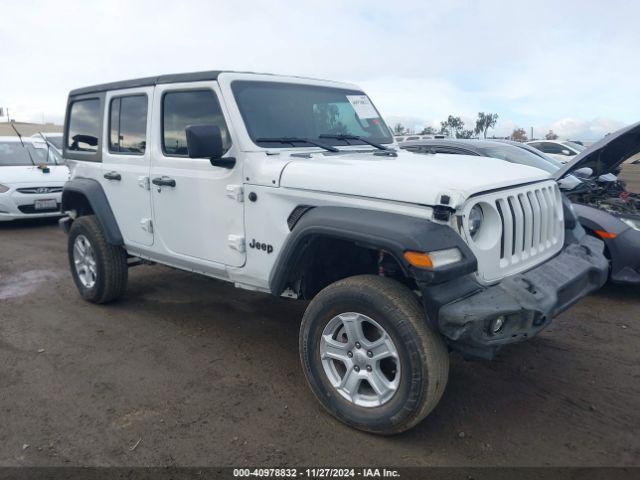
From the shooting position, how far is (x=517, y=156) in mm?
7094

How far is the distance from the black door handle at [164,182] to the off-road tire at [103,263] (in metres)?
1.09

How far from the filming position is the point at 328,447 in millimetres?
2961

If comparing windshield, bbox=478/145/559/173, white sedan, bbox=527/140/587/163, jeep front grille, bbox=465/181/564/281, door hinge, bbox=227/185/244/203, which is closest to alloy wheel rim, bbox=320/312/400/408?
jeep front grille, bbox=465/181/564/281

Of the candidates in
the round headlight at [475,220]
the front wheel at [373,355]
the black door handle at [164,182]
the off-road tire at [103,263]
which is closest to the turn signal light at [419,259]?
the front wheel at [373,355]

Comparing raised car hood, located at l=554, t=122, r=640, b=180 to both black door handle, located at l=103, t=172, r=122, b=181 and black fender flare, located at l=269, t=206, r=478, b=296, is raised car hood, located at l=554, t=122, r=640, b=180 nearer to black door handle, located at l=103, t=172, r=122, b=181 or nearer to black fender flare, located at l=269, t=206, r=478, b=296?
black fender flare, located at l=269, t=206, r=478, b=296

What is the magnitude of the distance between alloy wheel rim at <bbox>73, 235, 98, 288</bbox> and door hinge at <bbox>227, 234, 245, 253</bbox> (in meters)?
2.07

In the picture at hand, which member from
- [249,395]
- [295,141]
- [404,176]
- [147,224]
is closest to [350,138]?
[295,141]

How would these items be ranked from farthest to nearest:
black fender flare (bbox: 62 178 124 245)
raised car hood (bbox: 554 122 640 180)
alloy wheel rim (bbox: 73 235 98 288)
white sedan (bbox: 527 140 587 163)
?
white sedan (bbox: 527 140 587 163) < alloy wheel rim (bbox: 73 235 98 288) < black fender flare (bbox: 62 178 124 245) < raised car hood (bbox: 554 122 640 180)

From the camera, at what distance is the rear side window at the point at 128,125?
4465mm

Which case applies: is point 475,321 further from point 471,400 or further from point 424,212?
point 471,400

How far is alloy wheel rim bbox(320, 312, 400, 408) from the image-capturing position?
2936mm

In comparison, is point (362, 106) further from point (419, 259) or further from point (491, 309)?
point (491, 309)

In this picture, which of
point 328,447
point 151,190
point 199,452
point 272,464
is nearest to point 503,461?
point 328,447

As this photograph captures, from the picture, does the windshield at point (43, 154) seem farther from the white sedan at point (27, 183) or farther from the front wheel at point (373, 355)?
the front wheel at point (373, 355)
